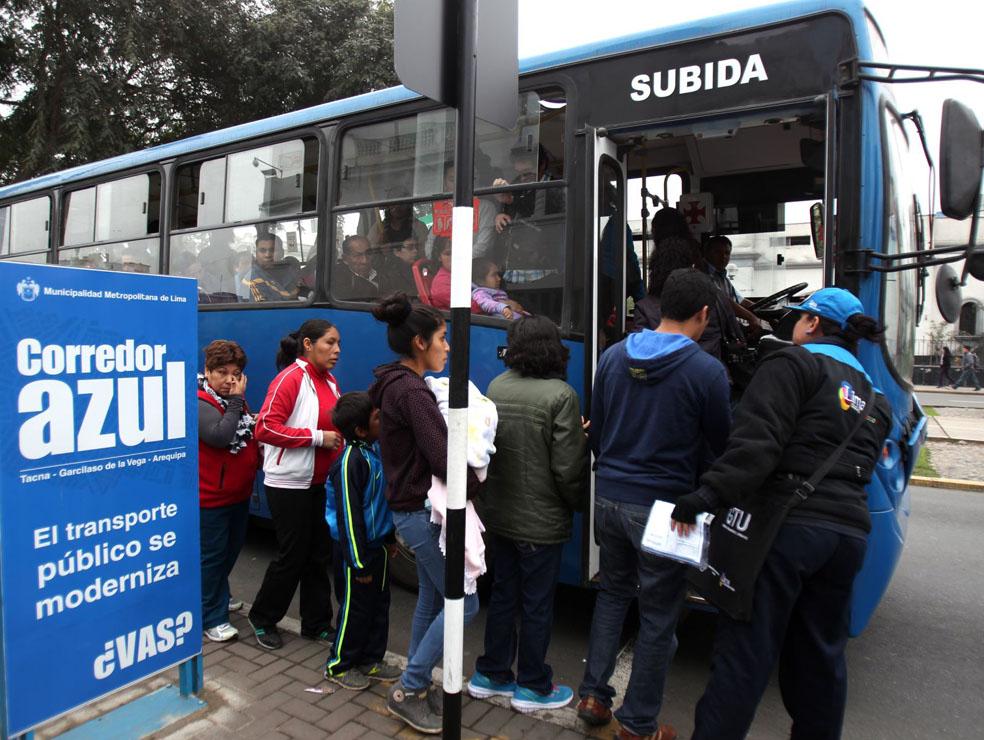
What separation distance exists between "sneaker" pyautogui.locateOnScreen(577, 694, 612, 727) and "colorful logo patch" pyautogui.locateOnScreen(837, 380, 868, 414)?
1.62m

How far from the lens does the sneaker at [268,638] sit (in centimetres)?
390

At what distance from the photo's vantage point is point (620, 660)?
384 centimetres

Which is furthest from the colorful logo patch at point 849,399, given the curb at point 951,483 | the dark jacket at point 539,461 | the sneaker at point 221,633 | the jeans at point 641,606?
the curb at point 951,483

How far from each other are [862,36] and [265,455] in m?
3.52

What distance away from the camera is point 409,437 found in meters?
3.12

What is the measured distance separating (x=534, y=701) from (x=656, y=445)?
1331mm

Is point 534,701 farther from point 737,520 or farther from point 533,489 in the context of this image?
point 737,520

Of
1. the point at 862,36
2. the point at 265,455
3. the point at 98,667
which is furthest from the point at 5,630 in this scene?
the point at 862,36

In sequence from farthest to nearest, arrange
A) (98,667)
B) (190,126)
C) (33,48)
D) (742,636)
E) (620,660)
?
(190,126) → (33,48) → (620,660) → (98,667) → (742,636)

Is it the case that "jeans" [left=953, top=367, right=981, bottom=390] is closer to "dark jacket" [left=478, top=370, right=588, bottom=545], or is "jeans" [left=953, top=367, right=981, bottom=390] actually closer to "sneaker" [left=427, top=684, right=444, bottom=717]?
"dark jacket" [left=478, top=370, right=588, bottom=545]

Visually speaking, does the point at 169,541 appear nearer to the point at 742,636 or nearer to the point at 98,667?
the point at 98,667

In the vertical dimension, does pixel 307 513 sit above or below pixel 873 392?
below

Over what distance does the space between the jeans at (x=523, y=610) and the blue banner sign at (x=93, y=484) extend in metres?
1.36

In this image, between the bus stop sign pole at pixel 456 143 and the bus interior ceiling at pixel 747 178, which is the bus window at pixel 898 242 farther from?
the bus stop sign pole at pixel 456 143
